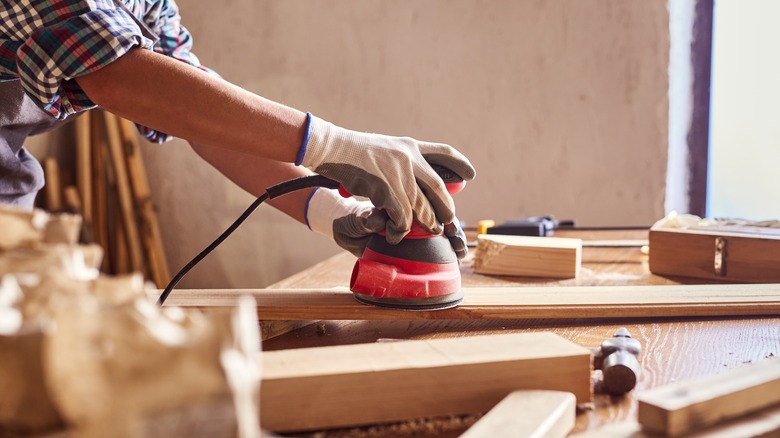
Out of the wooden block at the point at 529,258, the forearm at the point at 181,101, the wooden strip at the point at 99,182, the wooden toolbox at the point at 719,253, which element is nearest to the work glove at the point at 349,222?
the forearm at the point at 181,101

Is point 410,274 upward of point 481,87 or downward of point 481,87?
downward

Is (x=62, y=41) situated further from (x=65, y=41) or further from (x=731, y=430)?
→ (x=731, y=430)

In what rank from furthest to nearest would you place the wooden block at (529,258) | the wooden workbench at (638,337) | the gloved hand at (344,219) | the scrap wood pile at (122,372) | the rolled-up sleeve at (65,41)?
the wooden block at (529,258)
the gloved hand at (344,219)
the rolled-up sleeve at (65,41)
the wooden workbench at (638,337)
the scrap wood pile at (122,372)

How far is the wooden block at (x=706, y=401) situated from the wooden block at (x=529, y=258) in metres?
0.91

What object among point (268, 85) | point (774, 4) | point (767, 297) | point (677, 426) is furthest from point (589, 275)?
point (268, 85)

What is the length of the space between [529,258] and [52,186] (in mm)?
2698

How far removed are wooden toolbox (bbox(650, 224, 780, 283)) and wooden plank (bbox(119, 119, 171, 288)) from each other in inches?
107

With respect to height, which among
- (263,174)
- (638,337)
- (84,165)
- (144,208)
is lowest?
(144,208)

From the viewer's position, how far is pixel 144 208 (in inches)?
148

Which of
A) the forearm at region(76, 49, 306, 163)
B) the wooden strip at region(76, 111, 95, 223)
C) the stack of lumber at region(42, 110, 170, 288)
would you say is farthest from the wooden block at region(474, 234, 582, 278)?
the wooden strip at region(76, 111, 95, 223)

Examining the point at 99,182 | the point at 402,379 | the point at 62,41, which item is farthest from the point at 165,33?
the point at 99,182

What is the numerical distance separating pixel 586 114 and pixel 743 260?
66.8 inches

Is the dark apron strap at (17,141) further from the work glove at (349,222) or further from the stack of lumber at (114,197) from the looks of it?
the stack of lumber at (114,197)

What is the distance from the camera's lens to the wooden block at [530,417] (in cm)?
73
